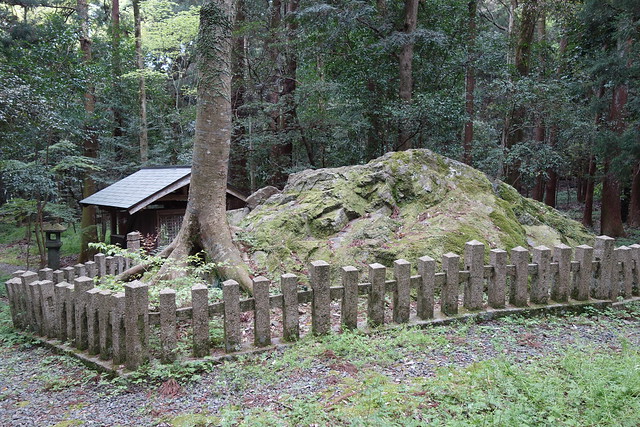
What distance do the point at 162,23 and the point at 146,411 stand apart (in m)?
18.0

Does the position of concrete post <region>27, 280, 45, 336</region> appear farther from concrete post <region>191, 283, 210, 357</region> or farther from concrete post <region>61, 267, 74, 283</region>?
concrete post <region>191, 283, 210, 357</region>

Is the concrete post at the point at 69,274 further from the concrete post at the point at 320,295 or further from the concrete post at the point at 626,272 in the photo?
the concrete post at the point at 626,272

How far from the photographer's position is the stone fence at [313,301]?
164 inches

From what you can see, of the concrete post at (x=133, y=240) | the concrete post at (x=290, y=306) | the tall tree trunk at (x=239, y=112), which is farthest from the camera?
the tall tree trunk at (x=239, y=112)

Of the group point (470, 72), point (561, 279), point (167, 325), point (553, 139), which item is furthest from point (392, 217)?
point (553, 139)

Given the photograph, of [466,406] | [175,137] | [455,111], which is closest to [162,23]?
[175,137]

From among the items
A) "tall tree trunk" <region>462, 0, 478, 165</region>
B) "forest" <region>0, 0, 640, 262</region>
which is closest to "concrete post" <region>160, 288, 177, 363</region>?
"forest" <region>0, 0, 640, 262</region>

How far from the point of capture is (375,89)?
1314cm

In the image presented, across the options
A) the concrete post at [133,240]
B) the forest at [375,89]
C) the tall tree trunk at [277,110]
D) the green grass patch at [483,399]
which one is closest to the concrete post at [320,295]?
the green grass patch at [483,399]

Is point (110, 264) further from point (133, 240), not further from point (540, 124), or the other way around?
point (540, 124)

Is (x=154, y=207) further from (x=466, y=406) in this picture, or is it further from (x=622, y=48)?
(x=622, y=48)

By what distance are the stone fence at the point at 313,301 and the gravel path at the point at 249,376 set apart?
31cm

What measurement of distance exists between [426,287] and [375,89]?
953cm

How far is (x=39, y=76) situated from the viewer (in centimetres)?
1035
